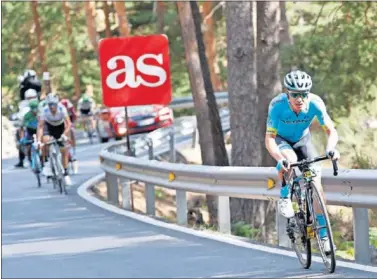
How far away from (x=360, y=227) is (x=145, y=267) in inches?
89.3

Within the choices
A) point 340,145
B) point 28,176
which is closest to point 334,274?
point 340,145

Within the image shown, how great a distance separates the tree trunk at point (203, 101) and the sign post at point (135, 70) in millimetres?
5227

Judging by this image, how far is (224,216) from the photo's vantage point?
14469mm

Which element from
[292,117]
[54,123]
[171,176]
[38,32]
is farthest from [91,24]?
[292,117]

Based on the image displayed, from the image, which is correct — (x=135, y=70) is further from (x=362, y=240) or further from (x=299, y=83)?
(x=299, y=83)

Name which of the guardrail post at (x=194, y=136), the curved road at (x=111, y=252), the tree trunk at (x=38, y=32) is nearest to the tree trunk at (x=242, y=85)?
the curved road at (x=111, y=252)

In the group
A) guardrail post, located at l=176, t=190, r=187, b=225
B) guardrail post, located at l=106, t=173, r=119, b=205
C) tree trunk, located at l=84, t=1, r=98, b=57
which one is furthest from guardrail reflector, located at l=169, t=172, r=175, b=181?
tree trunk, located at l=84, t=1, r=98, b=57

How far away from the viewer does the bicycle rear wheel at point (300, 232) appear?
10.8m

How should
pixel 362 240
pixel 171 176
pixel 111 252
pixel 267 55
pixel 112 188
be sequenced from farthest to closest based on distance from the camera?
pixel 267 55
pixel 112 188
pixel 171 176
pixel 111 252
pixel 362 240

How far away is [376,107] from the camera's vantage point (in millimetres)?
25094

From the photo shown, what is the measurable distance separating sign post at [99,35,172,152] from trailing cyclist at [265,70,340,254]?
9.36 m

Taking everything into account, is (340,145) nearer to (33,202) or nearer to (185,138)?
(33,202)

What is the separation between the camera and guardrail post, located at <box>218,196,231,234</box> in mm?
14414

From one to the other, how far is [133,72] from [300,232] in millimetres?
9624
